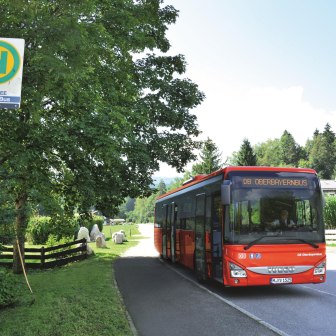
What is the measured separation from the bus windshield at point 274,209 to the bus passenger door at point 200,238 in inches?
84.1

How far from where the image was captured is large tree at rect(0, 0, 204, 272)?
9430mm

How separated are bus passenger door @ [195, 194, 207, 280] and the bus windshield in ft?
7.01

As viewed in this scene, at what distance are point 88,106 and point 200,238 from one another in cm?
490

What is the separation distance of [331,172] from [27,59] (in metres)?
143

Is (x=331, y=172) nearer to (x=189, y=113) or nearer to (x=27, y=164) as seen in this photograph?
(x=189, y=113)

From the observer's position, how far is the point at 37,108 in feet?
34.5

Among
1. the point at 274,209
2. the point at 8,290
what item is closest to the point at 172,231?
the point at 274,209

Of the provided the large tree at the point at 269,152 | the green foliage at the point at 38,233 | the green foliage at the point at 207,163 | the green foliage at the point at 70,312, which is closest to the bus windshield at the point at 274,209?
the green foliage at the point at 70,312

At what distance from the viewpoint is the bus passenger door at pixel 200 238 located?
1242cm

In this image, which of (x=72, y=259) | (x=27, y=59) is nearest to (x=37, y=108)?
(x=27, y=59)

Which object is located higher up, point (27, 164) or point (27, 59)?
point (27, 59)

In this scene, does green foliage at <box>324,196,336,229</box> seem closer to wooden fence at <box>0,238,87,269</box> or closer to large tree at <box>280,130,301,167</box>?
wooden fence at <box>0,238,87,269</box>

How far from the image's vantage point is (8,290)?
9305 millimetres

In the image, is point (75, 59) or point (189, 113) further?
point (189, 113)
